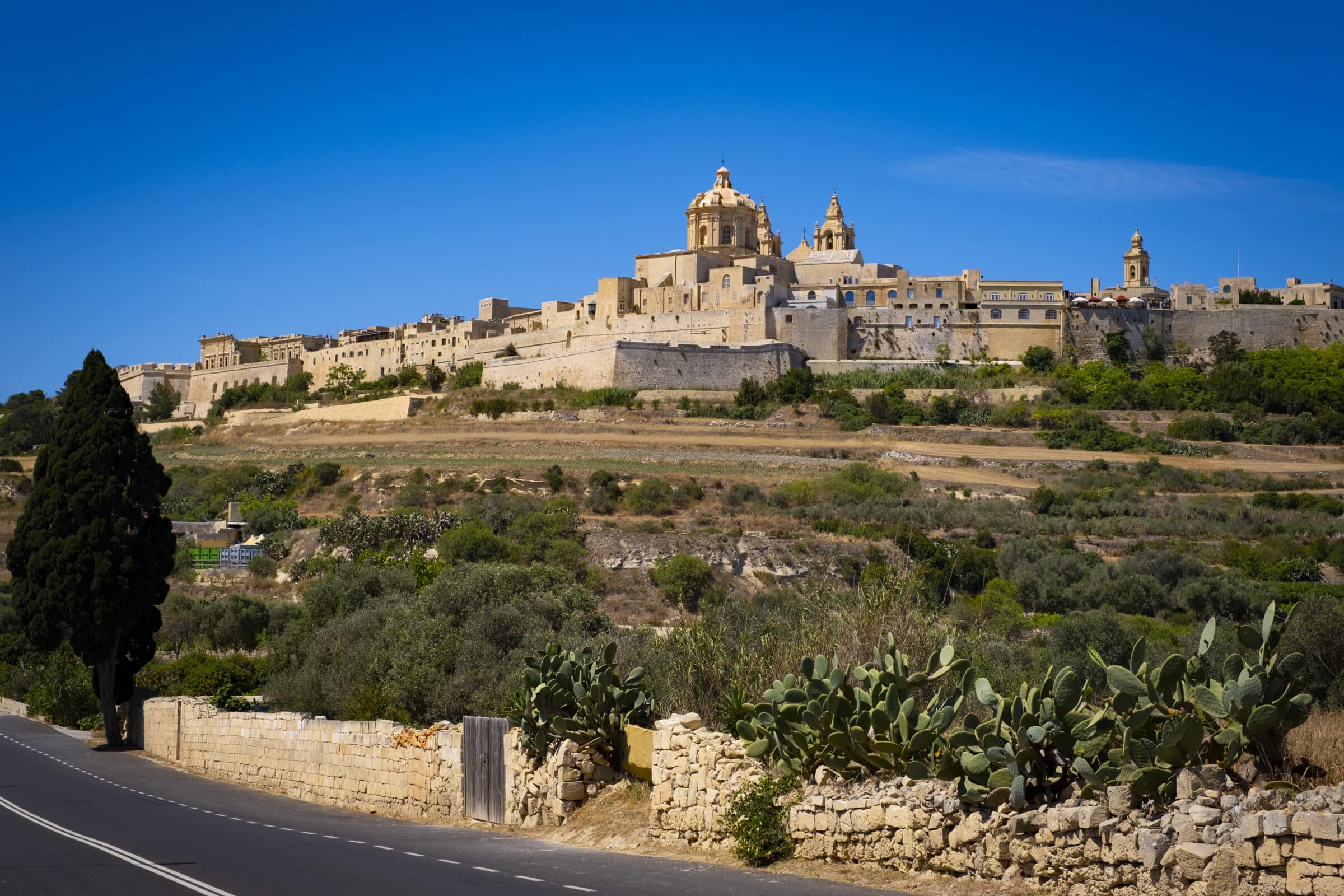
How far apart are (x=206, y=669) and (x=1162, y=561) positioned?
21.8 m

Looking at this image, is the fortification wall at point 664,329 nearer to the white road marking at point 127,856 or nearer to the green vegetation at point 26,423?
the green vegetation at point 26,423

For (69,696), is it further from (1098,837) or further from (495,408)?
(495,408)

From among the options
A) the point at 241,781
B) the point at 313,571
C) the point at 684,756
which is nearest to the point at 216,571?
the point at 313,571

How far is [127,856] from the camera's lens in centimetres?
995

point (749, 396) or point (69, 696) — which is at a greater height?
point (749, 396)

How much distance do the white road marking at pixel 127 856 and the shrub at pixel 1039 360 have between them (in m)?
54.8

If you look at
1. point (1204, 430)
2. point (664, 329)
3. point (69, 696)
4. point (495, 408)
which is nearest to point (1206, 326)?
point (1204, 430)

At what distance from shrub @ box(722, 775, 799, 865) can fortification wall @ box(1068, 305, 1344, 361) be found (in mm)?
58371

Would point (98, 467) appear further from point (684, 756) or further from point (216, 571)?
point (216, 571)

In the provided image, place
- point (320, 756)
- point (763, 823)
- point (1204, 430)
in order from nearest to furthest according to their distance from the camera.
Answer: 1. point (763, 823)
2. point (320, 756)
3. point (1204, 430)

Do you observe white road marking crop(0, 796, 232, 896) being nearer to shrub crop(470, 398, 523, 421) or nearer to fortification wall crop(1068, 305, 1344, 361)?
shrub crop(470, 398, 523, 421)

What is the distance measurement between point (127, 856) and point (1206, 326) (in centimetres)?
6364

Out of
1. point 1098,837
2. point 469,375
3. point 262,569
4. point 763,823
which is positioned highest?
point 469,375

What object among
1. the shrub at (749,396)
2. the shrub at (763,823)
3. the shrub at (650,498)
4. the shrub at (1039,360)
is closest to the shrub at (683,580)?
the shrub at (650,498)
